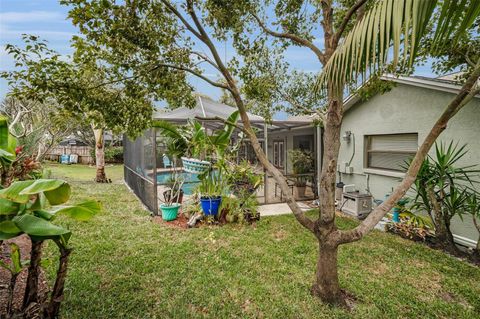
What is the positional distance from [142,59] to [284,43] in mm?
2894

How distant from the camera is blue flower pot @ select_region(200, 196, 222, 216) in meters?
6.75

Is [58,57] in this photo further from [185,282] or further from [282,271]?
[282,271]

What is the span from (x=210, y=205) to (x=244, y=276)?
3.00 m

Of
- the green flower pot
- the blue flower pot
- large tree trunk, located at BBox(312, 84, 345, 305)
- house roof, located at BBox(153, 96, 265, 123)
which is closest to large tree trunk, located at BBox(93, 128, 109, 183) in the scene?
house roof, located at BBox(153, 96, 265, 123)

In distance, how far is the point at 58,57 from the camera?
299 cm

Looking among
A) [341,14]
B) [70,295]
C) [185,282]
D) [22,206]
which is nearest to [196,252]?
[185,282]

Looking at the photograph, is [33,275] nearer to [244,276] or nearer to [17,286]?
[17,286]

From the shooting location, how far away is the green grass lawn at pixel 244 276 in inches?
125

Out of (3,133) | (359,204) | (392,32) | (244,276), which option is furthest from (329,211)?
(359,204)

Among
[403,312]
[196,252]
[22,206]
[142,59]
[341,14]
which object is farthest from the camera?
[196,252]

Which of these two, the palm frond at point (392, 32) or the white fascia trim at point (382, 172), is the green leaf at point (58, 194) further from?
the white fascia trim at point (382, 172)

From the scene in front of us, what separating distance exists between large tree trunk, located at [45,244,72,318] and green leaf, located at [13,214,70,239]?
429mm

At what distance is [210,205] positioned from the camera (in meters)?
6.75

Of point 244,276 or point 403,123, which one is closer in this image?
point 244,276
